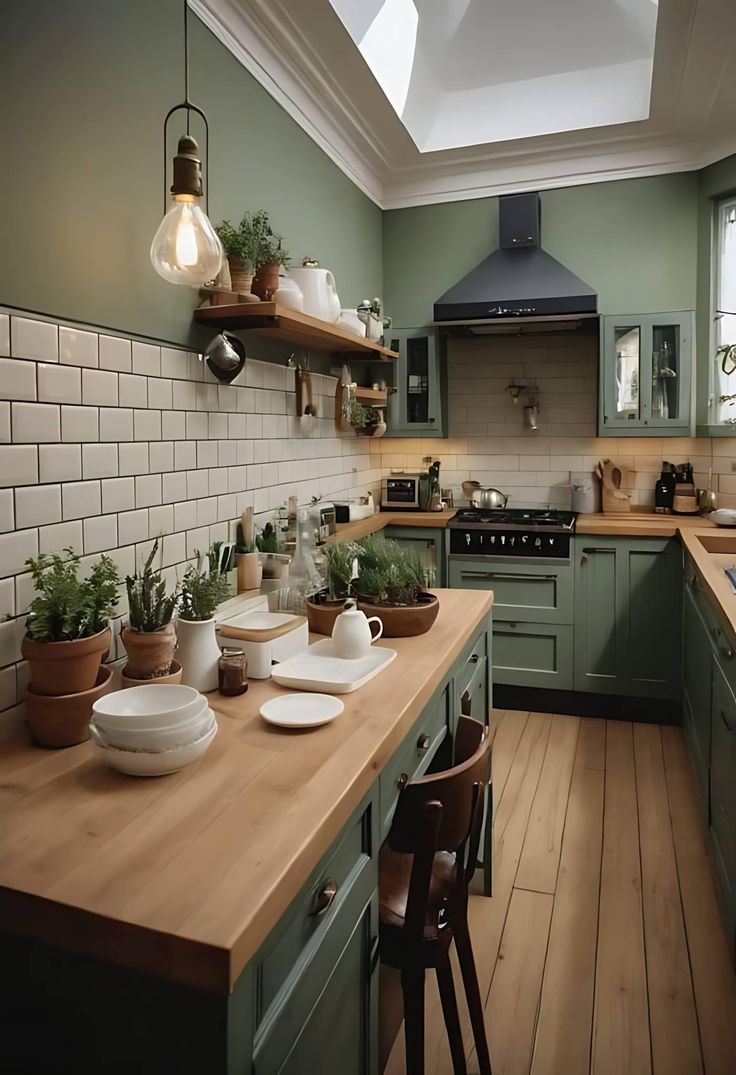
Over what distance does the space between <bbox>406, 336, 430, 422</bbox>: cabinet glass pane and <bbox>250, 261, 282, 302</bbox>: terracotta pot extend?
2.04 m

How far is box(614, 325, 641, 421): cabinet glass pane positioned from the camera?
14.0 ft

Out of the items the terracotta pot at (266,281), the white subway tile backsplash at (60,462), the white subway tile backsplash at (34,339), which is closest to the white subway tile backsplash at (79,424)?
the white subway tile backsplash at (60,462)

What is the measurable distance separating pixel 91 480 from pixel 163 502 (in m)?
0.38

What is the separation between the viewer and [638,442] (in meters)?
4.54

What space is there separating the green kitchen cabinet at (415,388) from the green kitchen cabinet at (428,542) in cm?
65

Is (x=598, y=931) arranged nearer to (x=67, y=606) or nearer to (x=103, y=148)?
(x=67, y=606)

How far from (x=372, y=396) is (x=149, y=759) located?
3.14m

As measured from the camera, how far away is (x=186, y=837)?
1110 millimetres

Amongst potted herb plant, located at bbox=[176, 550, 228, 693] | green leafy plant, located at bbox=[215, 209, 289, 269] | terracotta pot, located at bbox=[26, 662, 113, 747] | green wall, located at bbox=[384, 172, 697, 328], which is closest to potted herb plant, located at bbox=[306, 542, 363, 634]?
potted herb plant, located at bbox=[176, 550, 228, 693]

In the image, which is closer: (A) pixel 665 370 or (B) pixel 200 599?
(B) pixel 200 599

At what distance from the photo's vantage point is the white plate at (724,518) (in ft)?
12.8

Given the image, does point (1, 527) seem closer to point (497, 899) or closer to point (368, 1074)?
point (368, 1074)

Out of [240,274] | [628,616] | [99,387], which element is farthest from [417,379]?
[99,387]

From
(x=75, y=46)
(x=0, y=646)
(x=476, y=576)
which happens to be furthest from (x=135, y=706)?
(x=476, y=576)
